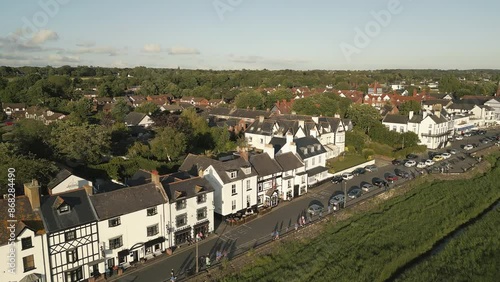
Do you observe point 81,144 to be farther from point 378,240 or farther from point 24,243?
point 378,240

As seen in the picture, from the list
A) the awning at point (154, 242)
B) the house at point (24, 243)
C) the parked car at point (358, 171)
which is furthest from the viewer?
the parked car at point (358, 171)

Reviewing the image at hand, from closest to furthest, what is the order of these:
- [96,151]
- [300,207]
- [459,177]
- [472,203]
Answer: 1. [300,207]
2. [472,203]
3. [96,151]
4. [459,177]

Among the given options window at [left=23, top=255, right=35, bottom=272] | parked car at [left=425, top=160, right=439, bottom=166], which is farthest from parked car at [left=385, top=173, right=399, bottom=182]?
window at [left=23, top=255, right=35, bottom=272]

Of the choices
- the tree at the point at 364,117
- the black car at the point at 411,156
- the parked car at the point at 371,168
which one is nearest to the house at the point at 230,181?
the parked car at the point at 371,168

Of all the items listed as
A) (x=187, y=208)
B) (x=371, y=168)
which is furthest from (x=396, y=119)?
(x=187, y=208)

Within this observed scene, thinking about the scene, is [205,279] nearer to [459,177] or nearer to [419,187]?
[419,187]

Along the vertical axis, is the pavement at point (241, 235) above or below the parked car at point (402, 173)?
below

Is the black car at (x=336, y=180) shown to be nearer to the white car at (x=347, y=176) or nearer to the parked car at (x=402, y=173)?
the white car at (x=347, y=176)

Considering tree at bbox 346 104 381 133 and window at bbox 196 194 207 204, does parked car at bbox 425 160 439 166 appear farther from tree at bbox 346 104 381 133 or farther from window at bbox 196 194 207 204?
window at bbox 196 194 207 204

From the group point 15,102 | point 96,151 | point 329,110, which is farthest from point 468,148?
point 15,102
